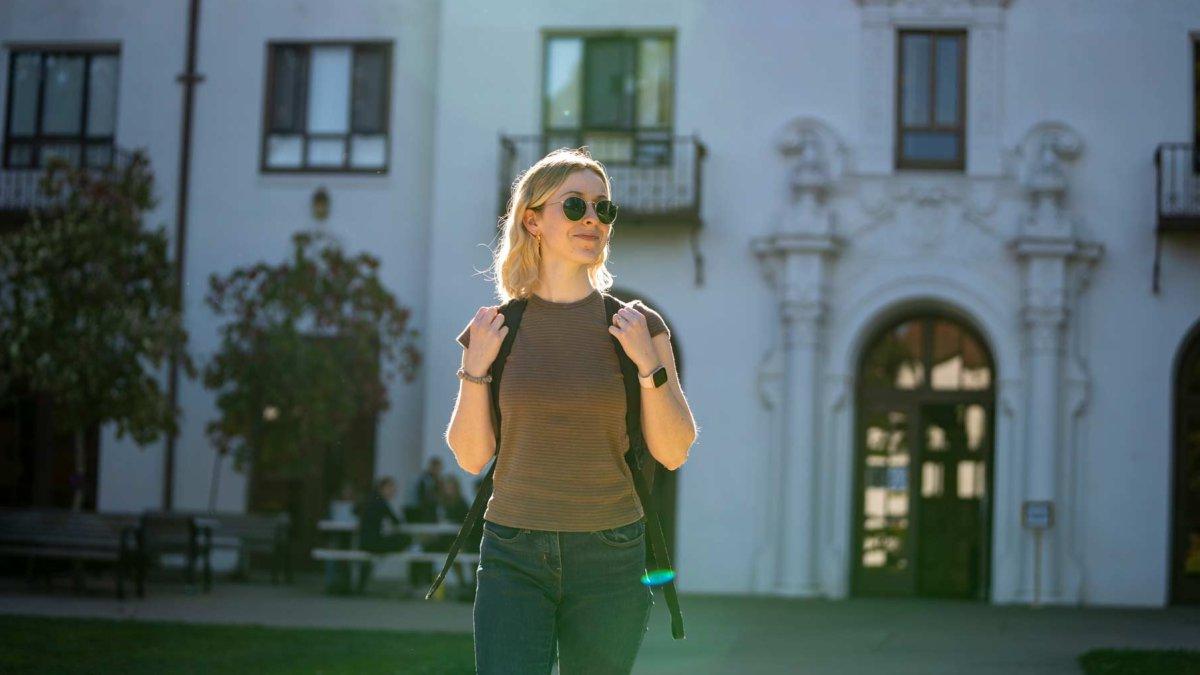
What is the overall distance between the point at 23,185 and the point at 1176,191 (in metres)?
15.4

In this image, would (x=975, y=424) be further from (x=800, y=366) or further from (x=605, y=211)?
(x=605, y=211)

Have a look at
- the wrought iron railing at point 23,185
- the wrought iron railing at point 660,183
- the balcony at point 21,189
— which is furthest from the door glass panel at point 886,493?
the wrought iron railing at point 23,185

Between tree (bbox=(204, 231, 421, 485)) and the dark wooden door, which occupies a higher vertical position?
tree (bbox=(204, 231, 421, 485))

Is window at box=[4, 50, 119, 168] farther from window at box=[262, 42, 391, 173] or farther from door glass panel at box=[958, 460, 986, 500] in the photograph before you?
door glass panel at box=[958, 460, 986, 500]

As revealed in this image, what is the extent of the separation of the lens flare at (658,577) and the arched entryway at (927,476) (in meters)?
17.9

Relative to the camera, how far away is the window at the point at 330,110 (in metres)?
24.2

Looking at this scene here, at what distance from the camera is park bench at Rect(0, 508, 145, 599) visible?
1858 centimetres

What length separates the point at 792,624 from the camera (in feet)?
54.8

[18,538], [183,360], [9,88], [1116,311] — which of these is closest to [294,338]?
[183,360]

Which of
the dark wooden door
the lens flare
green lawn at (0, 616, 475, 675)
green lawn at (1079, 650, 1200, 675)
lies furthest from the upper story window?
the lens flare

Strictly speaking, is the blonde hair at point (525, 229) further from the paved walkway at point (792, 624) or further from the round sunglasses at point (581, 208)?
the paved walkway at point (792, 624)

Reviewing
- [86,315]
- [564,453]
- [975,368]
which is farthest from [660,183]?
[564,453]

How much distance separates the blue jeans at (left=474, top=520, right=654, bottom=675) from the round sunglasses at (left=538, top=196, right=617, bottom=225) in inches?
33.2

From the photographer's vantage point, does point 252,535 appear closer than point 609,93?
Yes
